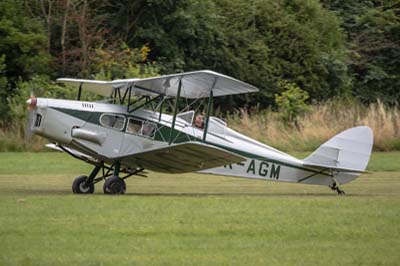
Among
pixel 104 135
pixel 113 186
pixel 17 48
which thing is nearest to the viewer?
pixel 113 186

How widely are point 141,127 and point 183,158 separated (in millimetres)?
1007

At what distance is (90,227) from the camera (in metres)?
12.1

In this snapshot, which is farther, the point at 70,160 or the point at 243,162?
the point at 70,160

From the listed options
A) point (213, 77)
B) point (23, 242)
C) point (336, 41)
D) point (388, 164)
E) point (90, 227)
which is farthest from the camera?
point (336, 41)

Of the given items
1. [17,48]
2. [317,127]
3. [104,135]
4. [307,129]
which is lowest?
[104,135]

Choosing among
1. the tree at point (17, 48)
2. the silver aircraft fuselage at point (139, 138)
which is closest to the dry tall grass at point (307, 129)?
the tree at point (17, 48)

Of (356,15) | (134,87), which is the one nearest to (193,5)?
(356,15)

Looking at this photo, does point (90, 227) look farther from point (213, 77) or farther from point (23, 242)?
point (213, 77)

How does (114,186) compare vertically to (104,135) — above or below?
below

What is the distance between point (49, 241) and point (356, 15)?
35.7m

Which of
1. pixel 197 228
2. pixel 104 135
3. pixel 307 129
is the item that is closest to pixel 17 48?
pixel 307 129

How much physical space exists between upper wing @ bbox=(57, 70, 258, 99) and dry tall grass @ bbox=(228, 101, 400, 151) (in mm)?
11116

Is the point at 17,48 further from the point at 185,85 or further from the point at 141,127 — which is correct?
the point at 185,85

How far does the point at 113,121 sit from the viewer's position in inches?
687
